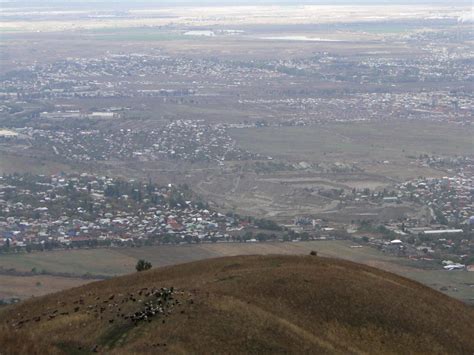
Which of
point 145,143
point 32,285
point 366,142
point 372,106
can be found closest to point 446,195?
point 366,142

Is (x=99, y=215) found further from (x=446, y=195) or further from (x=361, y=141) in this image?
(x=361, y=141)

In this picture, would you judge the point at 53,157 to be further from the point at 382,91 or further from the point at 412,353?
the point at 412,353

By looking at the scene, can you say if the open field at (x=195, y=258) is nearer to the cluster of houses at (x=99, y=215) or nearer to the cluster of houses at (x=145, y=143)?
the cluster of houses at (x=99, y=215)

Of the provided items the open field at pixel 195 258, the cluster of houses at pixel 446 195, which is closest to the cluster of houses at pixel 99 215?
the open field at pixel 195 258

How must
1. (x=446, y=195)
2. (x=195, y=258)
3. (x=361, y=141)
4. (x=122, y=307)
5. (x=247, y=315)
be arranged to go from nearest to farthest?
1. (x=247, y=315)
2. (x=122, y=307)
3. (x=195, y=258)
4. (x=446, y=195)
5. (x=361, y=141)

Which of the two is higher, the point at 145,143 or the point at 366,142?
the point at 145,143
